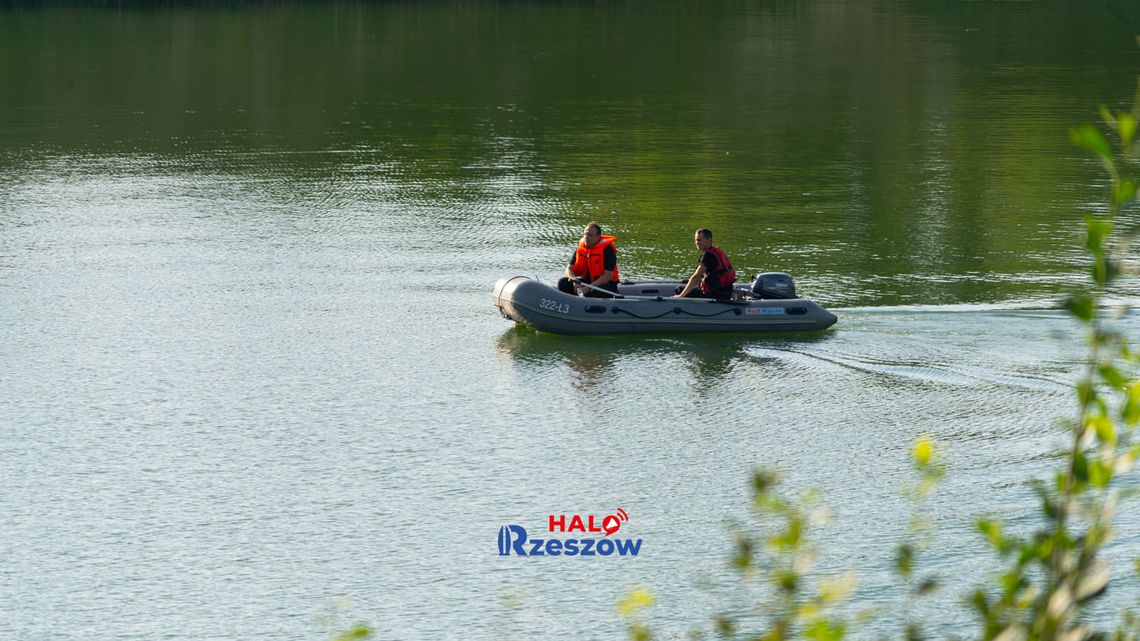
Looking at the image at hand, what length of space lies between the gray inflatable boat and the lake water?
0.21 m

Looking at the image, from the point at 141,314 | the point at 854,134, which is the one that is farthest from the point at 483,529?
the point at 854,134

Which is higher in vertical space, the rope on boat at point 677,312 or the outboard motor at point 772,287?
the outboard motor at point 772,287

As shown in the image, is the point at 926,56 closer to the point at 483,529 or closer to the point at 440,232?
the point at 440,232

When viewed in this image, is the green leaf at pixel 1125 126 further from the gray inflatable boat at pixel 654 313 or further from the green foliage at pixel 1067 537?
the gray inflatable boat at pixel 654 313

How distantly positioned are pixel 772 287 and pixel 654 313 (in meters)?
1.31

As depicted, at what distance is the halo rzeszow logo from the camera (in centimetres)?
1035

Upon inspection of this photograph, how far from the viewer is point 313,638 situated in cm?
915

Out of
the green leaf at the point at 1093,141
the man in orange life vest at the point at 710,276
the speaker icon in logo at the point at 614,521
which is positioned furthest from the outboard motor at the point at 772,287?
the green leaf at the point at 1093,141

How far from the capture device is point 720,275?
617 inches

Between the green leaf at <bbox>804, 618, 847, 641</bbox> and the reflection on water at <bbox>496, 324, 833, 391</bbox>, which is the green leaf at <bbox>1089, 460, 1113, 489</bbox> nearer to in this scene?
the green leaf at <bbox>804, 618, 847, 641</bbox>

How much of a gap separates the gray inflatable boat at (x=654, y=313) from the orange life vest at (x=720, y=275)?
0.64 feet

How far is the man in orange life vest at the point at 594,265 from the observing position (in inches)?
628

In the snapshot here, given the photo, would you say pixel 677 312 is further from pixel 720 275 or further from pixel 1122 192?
pixel 1122 192

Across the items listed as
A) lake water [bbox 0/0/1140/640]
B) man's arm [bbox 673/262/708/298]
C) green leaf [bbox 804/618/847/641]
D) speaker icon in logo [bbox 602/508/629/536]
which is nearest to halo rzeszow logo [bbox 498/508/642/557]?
speaker icon in logo [bbox 602/508/629/536]
